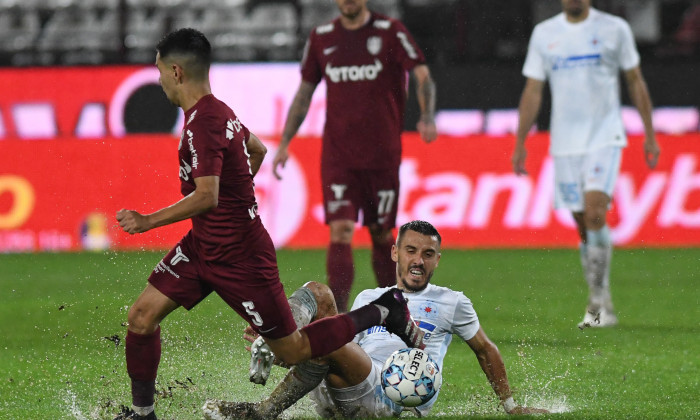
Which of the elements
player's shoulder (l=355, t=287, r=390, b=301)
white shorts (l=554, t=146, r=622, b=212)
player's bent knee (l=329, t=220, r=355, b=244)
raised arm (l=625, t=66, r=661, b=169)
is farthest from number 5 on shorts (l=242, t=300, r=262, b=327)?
raised arm (l=625, t=66, r=661, b=169)

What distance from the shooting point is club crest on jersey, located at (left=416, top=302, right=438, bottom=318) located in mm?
5520

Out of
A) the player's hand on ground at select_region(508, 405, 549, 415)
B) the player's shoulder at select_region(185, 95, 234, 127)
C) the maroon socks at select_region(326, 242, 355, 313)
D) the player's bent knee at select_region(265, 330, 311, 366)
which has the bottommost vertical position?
the maroon socks at select_region(326, 242, 355, 313)

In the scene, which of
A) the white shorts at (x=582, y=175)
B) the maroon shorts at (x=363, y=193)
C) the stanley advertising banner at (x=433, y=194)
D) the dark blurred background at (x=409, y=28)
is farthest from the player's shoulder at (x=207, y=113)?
the dark blurred background at (x=409, y=28)

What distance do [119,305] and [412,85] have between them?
6972 millimetres

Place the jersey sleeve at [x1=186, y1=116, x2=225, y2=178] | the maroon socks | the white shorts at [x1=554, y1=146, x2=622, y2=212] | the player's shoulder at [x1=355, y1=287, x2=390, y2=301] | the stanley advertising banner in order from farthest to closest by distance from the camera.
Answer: the stanley advertising banner
the white shorts at [x1=554, y1=146, x2=622, y2=212]
the maroon socks
the player's shoulder at [x1=355, y1=287, x2=390, y2=301]
the jersey sleeve at [x1=186, y1=116, x2=225, y2=178]

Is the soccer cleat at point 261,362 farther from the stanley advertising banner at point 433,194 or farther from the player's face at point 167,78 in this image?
the stanley advertising banner at point 433,194

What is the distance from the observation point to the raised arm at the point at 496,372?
533cm

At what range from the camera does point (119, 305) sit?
773cm

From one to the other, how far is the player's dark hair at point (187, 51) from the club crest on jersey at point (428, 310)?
4.76ft

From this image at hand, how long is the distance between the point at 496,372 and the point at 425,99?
10.5 feet

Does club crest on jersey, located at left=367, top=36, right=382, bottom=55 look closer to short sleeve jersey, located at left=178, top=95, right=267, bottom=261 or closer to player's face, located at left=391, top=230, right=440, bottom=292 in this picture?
player's face, located at left=391, top=230, right=440, bottom=292

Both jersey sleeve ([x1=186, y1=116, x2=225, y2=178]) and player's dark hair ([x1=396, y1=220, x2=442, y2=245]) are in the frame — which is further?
player's dark hair ([x1=396, y1=220, x2=442, y2=245])

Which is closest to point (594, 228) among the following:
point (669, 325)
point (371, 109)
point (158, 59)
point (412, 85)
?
point (669, 325)

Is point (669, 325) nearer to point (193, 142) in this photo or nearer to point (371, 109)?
point (371, 109)
